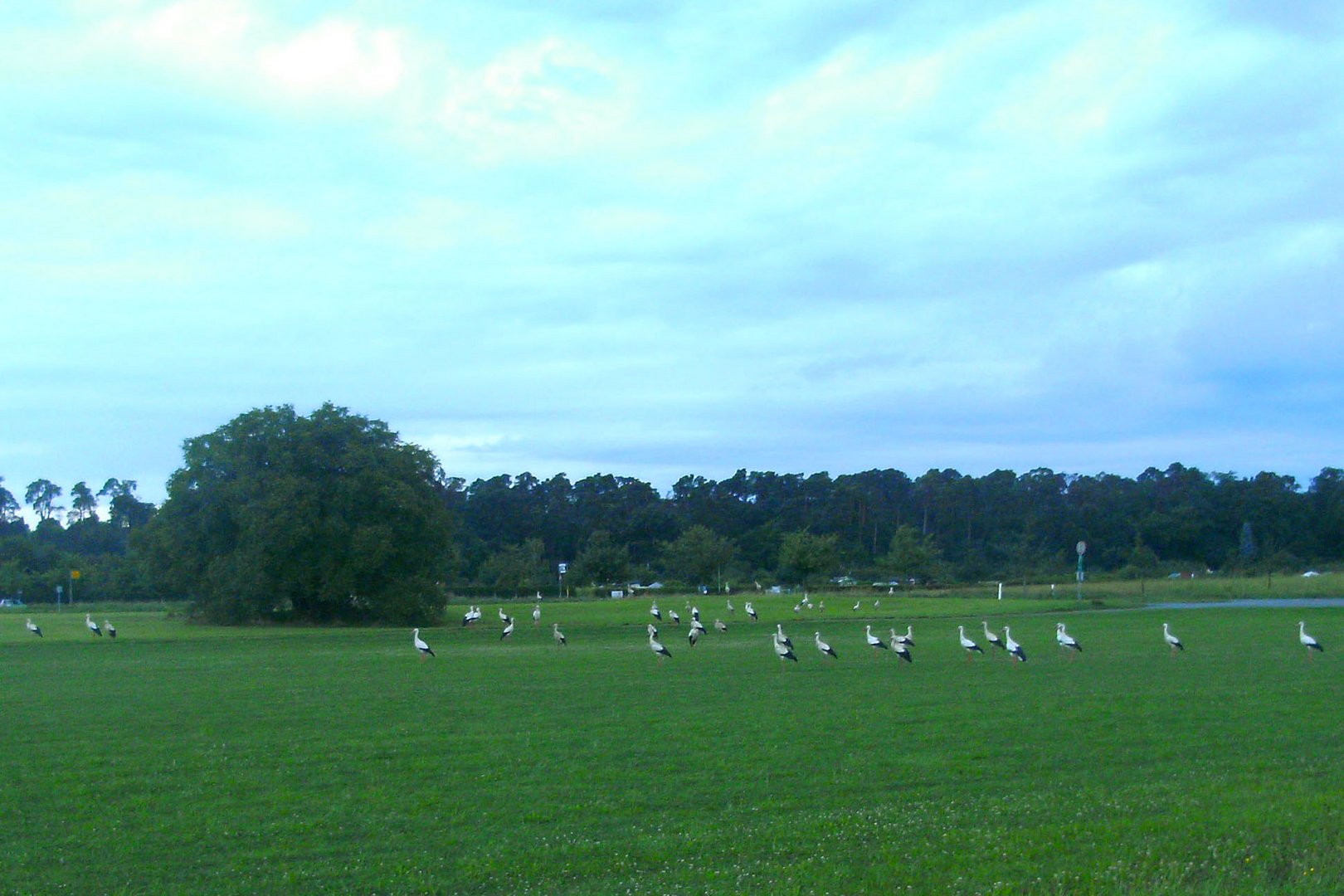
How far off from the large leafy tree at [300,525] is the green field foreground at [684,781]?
1084 inches

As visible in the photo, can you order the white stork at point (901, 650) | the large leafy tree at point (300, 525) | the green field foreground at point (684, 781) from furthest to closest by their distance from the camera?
the large leafy tree at point (300, 525), the white stork at point (901, 650), the green field foreground at point (684, 781)

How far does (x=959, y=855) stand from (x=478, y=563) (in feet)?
351

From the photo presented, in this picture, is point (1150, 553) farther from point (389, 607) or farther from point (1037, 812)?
point (1037, 812)

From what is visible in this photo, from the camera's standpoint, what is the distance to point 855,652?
3241cm

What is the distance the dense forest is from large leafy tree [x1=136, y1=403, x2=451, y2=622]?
11cm

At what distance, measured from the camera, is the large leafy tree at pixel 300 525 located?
53.2 m

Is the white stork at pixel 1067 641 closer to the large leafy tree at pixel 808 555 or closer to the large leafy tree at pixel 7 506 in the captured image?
the large leafy tree at pixel 808 555

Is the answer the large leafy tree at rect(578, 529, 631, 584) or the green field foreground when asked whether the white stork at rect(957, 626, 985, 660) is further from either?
the large leafy tree at rect(578, 529, 631, 584)

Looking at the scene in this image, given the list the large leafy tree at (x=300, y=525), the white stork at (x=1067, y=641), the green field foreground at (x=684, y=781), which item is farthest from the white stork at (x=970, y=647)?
the large leafy tree at (x=300, y=525)

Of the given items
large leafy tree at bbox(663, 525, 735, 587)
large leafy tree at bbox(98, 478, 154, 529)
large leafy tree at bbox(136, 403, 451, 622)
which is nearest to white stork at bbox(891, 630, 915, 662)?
large leafy tree at bbox(136, 403, 451, 622)

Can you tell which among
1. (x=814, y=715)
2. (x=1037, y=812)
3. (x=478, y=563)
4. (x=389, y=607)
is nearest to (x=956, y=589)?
(x=389, y=607)

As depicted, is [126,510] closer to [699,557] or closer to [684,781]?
[699,557]

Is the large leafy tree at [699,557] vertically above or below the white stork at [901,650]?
above

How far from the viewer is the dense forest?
5488 centimetres
